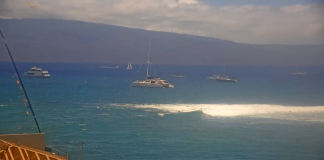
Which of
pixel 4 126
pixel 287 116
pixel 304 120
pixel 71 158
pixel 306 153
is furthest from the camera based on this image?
pixel 287 116

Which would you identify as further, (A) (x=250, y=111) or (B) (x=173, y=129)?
(A) (x=250, y=111)

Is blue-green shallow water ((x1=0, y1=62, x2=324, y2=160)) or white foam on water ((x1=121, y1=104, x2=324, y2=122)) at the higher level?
white foam on water ((x1=121, y1=104, x2=324, y2=122))

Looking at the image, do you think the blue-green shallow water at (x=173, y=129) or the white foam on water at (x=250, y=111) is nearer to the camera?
the blue-green shallow water at (x=173, y=129)

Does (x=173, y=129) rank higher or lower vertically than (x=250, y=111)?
lower

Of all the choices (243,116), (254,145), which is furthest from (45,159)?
(243,116)

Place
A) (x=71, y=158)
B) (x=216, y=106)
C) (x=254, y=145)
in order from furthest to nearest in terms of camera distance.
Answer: (x=216, y=106) → (x=254, y=145) → (x=71, y=158)

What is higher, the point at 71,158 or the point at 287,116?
the point at 287,116

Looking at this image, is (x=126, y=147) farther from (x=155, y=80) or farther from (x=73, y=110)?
(x=155, y=80)

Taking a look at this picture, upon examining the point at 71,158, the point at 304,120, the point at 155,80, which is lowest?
the point at 71,158

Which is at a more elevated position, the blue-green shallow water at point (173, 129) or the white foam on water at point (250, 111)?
the white foam on water at point (250, 111)

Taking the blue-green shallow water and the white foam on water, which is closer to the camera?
the blue-green shallow water

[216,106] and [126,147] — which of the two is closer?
[126,147]
